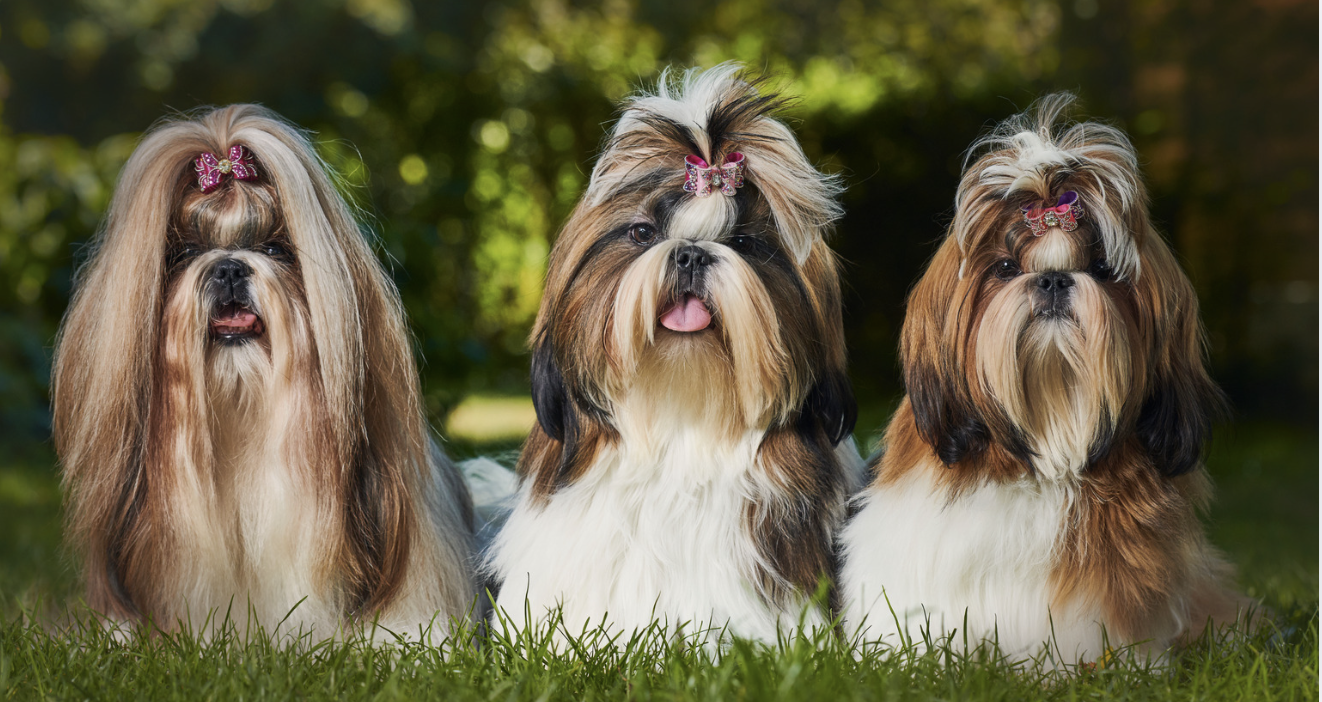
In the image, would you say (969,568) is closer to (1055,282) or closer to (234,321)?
(1055,282)

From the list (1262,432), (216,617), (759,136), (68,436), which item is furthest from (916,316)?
(1262,432)

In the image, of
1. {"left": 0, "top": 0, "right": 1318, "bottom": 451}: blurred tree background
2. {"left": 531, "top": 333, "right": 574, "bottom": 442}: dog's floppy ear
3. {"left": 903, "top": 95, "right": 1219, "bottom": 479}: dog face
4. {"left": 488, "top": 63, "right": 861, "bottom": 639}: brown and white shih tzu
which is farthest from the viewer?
{"left": 0, "top": 0, "right": 1318, "bottom": 451}: blurred tree background

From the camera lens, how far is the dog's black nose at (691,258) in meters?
2.27

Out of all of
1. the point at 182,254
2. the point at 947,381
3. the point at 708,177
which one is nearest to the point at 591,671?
the point at 947,381

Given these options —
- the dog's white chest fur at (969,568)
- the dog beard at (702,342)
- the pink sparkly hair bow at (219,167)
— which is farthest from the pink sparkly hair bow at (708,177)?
the pink sparkly hair bow at (219,167)

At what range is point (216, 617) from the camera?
2490mm

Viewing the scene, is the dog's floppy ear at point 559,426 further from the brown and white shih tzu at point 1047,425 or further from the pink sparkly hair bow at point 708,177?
the brown and white shih tzu at point 1047,425

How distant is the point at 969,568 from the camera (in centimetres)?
231

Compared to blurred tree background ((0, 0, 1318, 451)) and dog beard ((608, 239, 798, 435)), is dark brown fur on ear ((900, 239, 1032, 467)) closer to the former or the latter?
dog beard ((608, 239, 798, 435))

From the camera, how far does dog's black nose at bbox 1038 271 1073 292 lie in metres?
2.22

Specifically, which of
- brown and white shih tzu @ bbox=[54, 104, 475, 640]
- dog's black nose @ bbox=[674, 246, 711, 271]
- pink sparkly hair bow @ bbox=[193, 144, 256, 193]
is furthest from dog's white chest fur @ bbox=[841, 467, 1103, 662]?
pink sparkly hair bow @ bbox=[193, 144, 256, 193]

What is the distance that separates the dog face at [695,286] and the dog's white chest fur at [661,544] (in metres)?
0.07

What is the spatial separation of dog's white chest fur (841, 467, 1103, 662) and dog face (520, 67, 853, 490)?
26 centimetres

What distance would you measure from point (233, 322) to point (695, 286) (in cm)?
99
